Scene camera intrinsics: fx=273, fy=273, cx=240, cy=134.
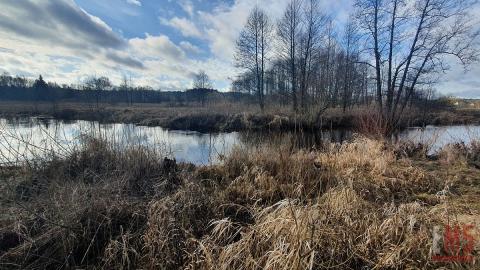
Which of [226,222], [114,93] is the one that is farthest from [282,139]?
[114,93]

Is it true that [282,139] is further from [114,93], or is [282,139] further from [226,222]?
[114,93]

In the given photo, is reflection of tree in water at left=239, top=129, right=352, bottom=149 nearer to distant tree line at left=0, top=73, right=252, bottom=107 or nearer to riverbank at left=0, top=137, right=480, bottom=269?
riverbank at left=0, top=137, right=480, bottom=269

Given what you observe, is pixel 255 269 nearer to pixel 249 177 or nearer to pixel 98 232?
pixel 98 232

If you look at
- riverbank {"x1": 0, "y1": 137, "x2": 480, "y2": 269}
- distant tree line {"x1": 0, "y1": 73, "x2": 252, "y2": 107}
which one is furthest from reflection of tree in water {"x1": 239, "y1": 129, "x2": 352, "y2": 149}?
distant tree line {"x1": 0, "y1": 73, "x2": 252, "y2": 107}

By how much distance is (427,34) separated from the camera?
14523mm

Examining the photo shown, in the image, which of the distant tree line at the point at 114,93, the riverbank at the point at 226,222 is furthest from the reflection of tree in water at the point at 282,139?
the distant tree line at the point at 114,93

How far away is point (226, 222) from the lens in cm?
295

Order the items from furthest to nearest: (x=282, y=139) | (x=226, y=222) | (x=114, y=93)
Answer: (x=114, y=93)
(x=282, y=139)
(x=226, y=222)

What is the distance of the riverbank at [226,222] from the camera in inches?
95.3

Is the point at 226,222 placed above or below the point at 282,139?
below

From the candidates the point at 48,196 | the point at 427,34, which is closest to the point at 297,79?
the point at 427,34

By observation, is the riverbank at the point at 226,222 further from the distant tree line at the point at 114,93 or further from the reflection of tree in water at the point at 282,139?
the distant tree line at the point at 114,93

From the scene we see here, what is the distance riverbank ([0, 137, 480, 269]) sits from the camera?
2.42 meters

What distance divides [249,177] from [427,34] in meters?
14.9
